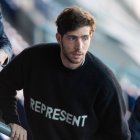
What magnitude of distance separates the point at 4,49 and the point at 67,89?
25 cm

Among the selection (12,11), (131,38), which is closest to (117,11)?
(131,38)

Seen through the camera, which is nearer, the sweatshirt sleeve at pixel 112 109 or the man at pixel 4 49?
the sweatshirt sleeve at pixel 112 109

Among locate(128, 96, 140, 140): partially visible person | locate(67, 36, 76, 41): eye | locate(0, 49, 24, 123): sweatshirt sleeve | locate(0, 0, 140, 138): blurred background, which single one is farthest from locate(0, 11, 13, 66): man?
locate(128, 96, 140, 140): partially visible person

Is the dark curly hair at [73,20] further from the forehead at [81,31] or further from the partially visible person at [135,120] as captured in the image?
the partially visible person at [135,120]

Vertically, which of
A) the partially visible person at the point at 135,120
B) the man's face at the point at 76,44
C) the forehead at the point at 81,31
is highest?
the forehead at the point at 81,31

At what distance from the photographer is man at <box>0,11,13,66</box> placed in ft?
3.57

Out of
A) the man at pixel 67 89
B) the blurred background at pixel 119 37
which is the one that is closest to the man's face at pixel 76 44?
the man at pixel 67 89

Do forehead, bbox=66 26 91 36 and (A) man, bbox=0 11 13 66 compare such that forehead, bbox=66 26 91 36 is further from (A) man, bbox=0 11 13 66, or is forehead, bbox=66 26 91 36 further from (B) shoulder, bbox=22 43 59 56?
(A) man, bbox=0 11 13 66

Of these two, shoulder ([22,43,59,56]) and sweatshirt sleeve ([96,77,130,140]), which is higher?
shoulder ([22,43,59,56])

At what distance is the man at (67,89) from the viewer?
35.7 inches

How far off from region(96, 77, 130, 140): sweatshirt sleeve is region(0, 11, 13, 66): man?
31cm

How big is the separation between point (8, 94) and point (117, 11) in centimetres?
40

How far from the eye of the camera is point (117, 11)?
1.05 meters

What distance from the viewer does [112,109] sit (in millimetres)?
938
